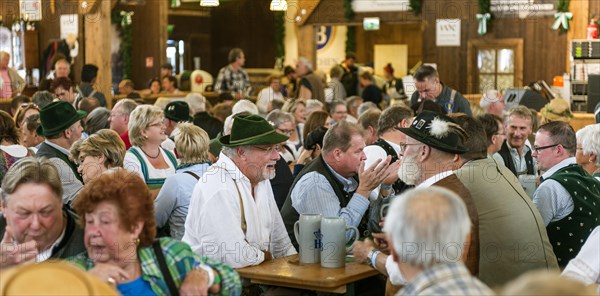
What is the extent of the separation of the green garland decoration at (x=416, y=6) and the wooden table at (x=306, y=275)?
465 inches

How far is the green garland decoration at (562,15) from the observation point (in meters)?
14.7

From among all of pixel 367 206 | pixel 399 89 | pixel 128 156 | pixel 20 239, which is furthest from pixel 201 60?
pixel 20 239

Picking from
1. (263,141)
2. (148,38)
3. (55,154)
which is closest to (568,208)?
(263,141)

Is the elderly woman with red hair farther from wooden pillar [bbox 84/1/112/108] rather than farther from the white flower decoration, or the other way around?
wooden pillar [bbox 84/1/112/108]

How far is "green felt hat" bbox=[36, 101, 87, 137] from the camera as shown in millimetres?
5984

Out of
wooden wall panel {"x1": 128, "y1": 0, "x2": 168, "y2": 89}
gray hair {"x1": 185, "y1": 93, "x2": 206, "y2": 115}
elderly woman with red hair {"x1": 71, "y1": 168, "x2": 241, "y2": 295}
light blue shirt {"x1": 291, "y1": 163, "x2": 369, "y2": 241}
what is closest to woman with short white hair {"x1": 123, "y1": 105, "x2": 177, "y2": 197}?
light blue shirt {"x1": 291, "y1": 163, "x2": 369, "y2": 241}

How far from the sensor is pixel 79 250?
12.1 ft

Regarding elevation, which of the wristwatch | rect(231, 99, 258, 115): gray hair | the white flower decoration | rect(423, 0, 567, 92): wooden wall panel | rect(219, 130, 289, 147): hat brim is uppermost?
rect(423, 0, 567, 92): wooden wall panel

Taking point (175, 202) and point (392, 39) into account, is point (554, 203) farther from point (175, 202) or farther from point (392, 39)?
point (392, 39)

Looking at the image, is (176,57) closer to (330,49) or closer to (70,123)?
(330,49)

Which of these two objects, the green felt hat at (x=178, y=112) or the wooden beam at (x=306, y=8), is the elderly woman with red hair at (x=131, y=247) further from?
the wooden beam at (x=306, y=8)

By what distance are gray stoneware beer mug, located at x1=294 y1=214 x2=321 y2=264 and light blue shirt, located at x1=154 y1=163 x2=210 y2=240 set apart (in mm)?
1094

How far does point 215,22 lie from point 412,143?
17.4 m

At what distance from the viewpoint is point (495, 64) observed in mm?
15766
